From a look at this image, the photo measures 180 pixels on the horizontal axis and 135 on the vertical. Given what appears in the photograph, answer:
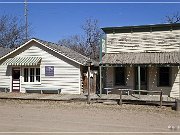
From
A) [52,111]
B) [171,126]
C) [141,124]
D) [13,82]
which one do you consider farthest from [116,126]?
[13,82]

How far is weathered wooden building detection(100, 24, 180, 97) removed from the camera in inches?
880

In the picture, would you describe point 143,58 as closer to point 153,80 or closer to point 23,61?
point 153,80

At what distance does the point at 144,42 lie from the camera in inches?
936

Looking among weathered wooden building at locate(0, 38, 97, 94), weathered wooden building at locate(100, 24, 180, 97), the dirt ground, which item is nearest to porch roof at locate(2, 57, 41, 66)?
weathered wooden building at locate(0, 38, 97, 94)

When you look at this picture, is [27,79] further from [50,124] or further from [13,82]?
[50,124]

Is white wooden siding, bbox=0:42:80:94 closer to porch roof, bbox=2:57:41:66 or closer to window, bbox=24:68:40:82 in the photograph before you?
window, bbox=24:68:40:82

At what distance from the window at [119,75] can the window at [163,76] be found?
108 inches

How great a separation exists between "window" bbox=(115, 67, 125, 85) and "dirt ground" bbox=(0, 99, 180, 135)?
5709mm

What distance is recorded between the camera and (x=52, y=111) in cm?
1591

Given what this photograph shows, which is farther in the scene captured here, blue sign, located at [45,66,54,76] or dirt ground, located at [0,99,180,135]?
blue sign, located at [45,66,54,76]

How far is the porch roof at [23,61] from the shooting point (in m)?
24.3

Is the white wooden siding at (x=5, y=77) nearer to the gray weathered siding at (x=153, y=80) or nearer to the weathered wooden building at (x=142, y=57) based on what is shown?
the weathered wooden building at (x=142, y=57)

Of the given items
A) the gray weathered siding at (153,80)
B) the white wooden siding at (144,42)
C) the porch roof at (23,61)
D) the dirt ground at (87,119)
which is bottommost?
the dirt ground at (87,119)

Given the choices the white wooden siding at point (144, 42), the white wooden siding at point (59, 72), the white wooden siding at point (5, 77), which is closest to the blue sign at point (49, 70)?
the white wooden siding at point (59, 72)
